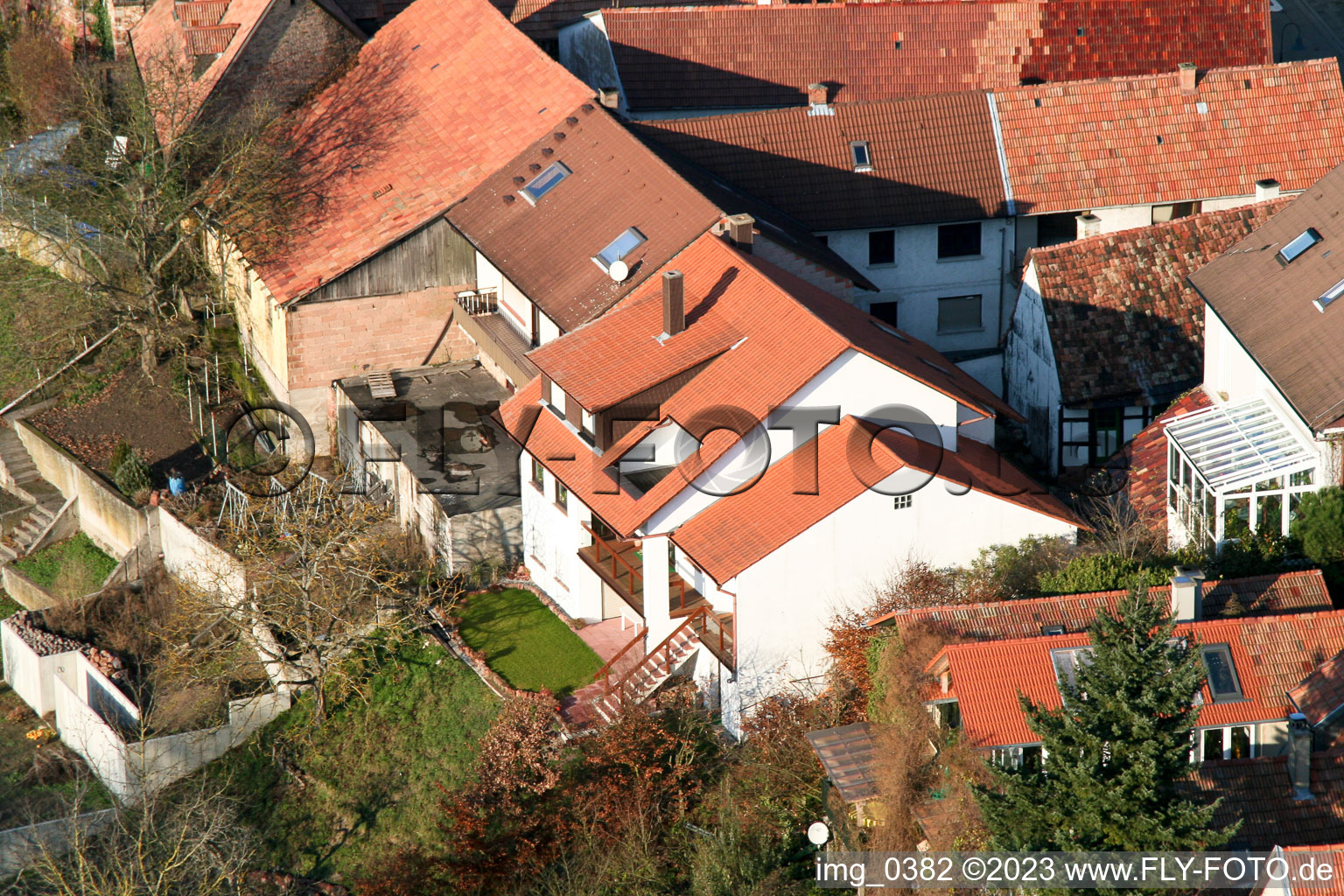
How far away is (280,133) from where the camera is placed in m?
47.3

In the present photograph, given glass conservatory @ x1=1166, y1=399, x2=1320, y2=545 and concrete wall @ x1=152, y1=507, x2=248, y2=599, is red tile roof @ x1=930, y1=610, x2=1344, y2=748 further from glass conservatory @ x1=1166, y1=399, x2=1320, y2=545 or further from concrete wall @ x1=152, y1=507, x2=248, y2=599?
concrete wall @ x1=152, y1=507, x2=248, y2=599

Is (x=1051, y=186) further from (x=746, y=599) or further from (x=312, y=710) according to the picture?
(x=312, y=710)

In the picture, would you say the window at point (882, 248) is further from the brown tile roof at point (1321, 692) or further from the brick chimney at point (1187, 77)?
the brown tile roof at point (1321, 692)

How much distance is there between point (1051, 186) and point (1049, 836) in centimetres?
2459

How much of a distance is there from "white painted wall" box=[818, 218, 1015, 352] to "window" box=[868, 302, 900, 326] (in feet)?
0.37

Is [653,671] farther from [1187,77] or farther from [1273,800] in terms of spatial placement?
[1187,77]

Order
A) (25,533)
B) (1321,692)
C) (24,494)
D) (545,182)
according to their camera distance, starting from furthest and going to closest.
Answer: (24,494) → (25,533) → (545,182) → (1321,692)

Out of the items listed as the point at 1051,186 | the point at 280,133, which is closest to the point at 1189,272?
the point at 1051,186

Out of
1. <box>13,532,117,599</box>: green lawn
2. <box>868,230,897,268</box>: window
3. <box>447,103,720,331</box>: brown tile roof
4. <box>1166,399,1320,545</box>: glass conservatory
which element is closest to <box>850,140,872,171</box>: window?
<box>868,230,897,268</box>: window

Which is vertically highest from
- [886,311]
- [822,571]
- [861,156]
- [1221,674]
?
[861,156]

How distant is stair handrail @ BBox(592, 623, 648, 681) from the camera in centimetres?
3281

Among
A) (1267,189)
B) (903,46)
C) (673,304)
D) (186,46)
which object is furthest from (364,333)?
(1267,189)

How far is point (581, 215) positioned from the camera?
130 feet

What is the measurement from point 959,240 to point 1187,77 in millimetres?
8011
